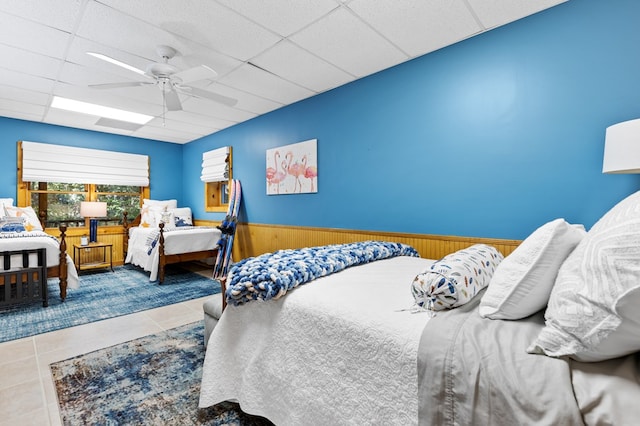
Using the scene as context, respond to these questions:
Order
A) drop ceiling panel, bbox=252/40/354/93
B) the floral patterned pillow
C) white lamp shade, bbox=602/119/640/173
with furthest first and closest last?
drop ceiling panel, bbox=252/40/354/93
white lamp shade, bbox=602/119/640/173
the floral patterned pillow

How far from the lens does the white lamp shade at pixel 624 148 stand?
1392 millimetres

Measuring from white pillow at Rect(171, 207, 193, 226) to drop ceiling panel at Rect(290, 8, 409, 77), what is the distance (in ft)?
13.8

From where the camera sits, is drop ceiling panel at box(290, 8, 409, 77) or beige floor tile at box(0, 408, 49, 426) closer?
beige floor tile at box(0, 408, 49, 426)

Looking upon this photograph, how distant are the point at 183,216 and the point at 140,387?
174 inches

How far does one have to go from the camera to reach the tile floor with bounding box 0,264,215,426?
67.0 inches

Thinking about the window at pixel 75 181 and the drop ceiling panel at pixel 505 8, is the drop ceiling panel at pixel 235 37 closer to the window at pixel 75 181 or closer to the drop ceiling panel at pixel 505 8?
the drop ceiling panel at pixel 505 8

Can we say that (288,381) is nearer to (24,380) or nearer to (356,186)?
(24,380)

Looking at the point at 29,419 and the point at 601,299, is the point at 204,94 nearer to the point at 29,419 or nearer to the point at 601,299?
the point at 29,419

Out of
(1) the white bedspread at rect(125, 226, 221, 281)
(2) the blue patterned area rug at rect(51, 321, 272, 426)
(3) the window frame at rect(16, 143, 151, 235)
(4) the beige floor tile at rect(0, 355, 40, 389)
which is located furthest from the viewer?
(3) the window frame at rect(16, 143, 151, 235)

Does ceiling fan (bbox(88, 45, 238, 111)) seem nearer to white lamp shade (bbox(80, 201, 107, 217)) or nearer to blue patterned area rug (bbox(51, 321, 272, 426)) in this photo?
→ blue patterned area rug (bbox(51, 321, 272, 426))

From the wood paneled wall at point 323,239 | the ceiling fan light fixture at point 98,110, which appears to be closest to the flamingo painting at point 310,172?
the wood paneled wall at point 323,239

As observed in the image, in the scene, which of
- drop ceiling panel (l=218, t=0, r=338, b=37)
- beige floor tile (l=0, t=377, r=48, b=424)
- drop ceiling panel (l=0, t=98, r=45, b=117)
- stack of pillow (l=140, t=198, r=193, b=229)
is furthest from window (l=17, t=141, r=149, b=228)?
drop ceiling panel (l=218, t=0, r=338, b=37)

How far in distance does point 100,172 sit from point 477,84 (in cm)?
592

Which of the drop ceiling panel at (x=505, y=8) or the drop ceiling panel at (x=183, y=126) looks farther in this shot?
the drop ceiling panel at (x=183, y=126)
